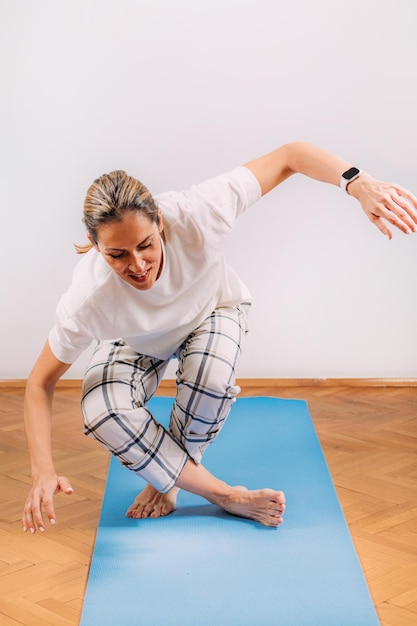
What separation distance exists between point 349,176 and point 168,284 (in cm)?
49

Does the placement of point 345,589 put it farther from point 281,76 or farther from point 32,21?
point 32,21

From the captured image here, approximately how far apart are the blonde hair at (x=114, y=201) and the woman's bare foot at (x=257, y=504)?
2.44 ft

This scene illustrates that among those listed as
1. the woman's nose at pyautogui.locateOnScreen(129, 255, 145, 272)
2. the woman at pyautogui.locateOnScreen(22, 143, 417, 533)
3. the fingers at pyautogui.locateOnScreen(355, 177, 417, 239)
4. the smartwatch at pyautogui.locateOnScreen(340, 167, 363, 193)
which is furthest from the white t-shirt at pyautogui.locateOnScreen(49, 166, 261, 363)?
the fingers at pyautogui.locateOnScreen(355, 177, 417, 239)

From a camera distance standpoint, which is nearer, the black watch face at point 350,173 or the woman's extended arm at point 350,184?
the woman's extended arm at point 350,184

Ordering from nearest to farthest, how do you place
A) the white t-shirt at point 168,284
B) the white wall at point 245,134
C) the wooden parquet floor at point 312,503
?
1. the wooden parquet floor at point 312,503
2. the white t-shirt at point 168,284
3. the white wall at point 245,134

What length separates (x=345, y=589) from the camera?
1.70 m

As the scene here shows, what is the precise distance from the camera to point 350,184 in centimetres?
184

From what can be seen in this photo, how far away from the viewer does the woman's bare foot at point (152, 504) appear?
213cm

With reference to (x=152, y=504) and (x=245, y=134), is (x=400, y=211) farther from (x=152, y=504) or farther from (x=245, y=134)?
(x=245, y=134)

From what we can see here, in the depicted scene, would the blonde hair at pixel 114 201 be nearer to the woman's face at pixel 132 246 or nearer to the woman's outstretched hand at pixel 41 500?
the woman's face at pixel 132 246

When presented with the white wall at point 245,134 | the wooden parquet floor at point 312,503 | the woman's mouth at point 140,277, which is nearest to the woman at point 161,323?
the woman's mouth at point 140,277

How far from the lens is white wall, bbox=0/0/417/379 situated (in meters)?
3.28

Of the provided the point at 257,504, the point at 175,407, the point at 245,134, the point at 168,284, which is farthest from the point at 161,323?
the point at 245,134

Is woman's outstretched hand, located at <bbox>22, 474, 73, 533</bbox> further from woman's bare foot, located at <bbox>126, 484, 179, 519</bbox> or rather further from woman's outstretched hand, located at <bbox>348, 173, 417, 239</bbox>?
woman's outstretched hand, located at <bbox>348, 173, 417, 239</bbox>
